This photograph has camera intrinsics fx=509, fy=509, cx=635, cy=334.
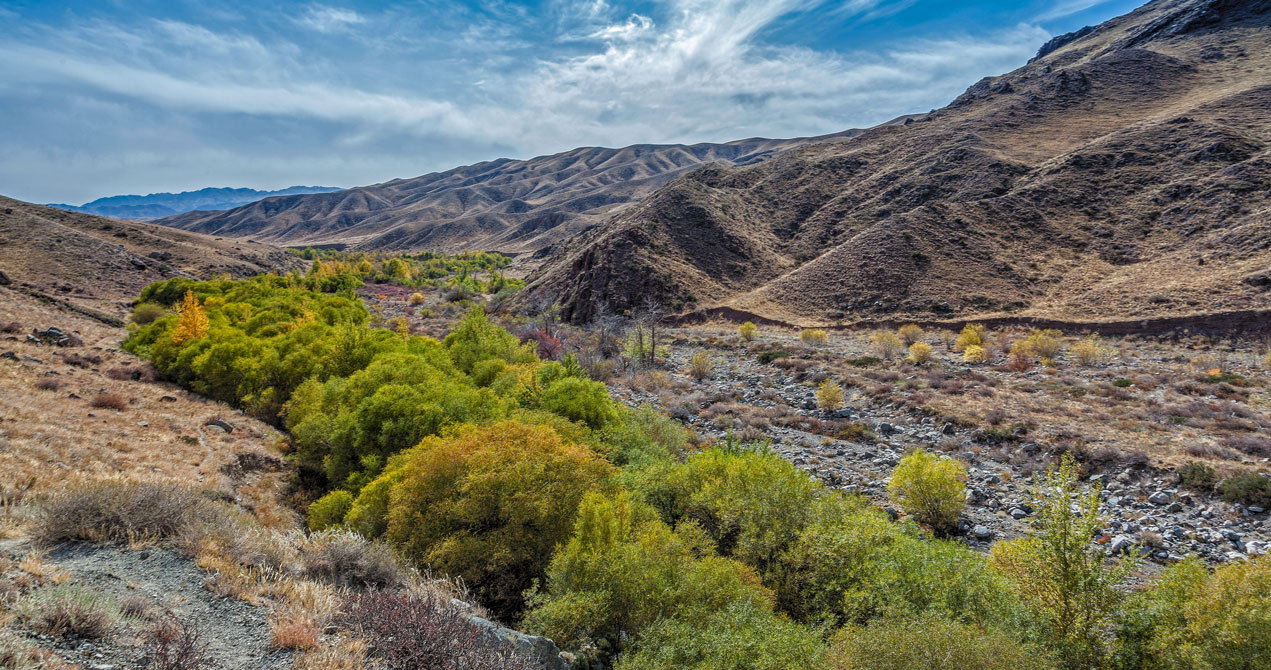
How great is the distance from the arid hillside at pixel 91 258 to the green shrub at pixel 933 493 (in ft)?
150

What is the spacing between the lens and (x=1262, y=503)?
11.0 meters

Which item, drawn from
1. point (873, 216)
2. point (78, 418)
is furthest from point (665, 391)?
point (873, 216)

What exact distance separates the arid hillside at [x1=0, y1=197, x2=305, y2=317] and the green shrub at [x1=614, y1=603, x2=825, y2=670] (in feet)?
143

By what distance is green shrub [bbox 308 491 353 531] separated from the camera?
34.6 ft

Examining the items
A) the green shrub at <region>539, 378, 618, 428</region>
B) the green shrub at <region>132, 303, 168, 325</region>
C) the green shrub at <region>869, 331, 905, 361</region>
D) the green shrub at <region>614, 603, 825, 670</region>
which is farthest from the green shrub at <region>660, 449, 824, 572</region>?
the green shrub at <region>132, 303, 168, 325</region>

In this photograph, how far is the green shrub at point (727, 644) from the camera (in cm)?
499

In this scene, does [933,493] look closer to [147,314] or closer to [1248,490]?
[1248,490]

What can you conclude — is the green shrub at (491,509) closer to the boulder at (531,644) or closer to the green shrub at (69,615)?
the boulder at (531,644)

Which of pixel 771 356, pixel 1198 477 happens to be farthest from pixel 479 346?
pixel 1198 477

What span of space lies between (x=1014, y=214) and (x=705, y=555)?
6277cm

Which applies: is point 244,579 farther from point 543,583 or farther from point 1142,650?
point 1142,650

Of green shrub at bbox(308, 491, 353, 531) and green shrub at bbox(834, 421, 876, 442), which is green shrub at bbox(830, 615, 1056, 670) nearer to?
green shrub at bbox(308, 491, 353, 531)

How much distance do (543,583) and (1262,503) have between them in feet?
50.2

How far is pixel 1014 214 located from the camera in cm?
5412
